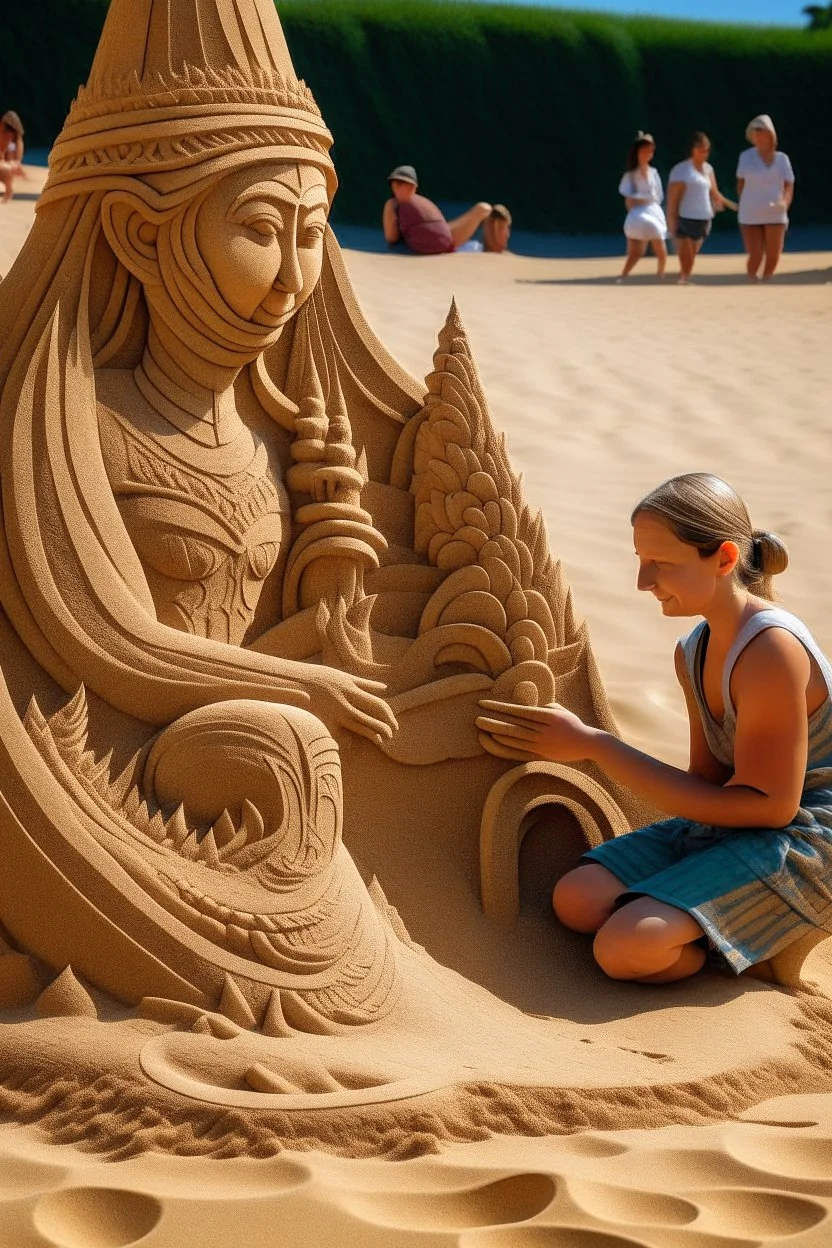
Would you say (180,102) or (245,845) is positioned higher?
(180,102)

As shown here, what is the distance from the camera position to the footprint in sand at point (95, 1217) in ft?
7.41

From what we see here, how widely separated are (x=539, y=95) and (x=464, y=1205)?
20037 millimetres

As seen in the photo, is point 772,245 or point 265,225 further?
point 772,245

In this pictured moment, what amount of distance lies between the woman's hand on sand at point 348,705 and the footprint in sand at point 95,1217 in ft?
3.64

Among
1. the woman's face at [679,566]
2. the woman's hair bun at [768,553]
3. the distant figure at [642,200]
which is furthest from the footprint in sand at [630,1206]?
the distant figure at [642,200]

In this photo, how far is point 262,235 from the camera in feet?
10.9

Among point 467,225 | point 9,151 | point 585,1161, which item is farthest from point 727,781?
point 467,225

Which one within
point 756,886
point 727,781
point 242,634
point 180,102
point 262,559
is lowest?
point 756,886

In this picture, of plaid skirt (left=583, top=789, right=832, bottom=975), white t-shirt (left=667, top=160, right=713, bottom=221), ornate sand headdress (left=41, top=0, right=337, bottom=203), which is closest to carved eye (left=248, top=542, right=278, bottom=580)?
ornate sand headdress (left=41, top=0, right=337, bottom=203)

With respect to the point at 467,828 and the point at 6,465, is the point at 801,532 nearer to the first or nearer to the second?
the point at 467,828

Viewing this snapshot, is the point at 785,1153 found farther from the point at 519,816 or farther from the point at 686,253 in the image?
the point at 686,253

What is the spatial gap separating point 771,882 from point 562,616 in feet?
2.64

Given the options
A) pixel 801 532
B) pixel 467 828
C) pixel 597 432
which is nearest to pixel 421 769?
pixel 467 828

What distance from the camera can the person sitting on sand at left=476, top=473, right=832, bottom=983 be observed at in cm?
321
